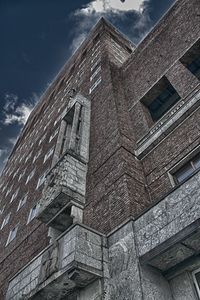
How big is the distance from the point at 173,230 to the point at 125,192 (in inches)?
96.5

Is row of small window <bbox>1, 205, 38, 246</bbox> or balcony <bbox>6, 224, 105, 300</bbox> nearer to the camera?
balcony <bbox>6, 224, 105, 300</bbox>

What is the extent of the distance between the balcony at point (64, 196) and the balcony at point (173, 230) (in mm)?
3313

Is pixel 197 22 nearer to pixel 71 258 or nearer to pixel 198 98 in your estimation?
pixel 198 98

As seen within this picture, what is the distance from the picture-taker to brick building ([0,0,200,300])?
6293 millimetres

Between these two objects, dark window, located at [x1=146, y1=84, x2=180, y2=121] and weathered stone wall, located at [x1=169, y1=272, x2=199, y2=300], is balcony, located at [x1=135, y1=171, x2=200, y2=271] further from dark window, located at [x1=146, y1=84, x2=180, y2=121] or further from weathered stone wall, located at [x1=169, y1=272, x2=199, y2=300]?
dark window, located at [x1=146, y1=84, x2=180, y2=121]

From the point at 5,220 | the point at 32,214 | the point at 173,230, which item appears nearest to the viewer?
the point at 173,230

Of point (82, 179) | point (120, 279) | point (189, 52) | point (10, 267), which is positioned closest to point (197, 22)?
point (189, 52)

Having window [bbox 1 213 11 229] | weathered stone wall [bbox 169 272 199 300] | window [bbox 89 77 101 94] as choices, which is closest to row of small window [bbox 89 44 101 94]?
window [bbox 89 77 101 94]

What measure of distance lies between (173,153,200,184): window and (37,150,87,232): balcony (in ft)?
11.3

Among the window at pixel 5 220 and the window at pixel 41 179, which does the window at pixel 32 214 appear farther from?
the window at pixel 5 220

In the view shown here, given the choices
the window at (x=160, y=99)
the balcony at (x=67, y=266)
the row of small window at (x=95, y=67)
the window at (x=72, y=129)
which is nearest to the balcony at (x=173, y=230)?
the balcony at (x=67, y=266)

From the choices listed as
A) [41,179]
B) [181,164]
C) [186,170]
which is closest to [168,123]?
[181,164]

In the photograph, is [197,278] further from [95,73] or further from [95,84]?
[95,73]

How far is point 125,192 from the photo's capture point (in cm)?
830
